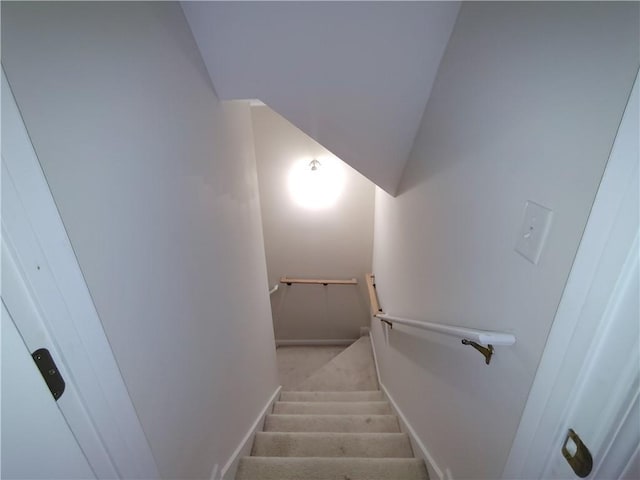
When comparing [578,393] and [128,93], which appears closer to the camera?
[578,393]

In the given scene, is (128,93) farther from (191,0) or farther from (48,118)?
(191,0)

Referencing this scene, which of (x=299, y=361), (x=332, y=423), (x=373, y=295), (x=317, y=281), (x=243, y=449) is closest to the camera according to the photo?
(x=243, y=449)

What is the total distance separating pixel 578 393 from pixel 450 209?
69 cm

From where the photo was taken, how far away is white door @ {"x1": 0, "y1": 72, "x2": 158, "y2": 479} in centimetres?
45

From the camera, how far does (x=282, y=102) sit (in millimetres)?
1371

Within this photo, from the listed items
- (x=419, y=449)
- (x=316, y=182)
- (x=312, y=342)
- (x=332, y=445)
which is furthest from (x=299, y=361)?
(x=419, y=449)

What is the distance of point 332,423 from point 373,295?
4.63 ft

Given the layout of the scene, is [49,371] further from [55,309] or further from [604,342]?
[604,342]

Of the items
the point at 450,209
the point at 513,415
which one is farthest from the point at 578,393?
the point at 450,209

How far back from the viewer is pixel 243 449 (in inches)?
61.5

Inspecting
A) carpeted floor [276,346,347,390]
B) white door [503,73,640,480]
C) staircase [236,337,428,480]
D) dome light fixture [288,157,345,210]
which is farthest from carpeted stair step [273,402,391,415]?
dome light fixture [288,157,345,210]

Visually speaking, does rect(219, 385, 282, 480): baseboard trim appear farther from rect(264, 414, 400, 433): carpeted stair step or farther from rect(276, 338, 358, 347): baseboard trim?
rect(276, 338, 358, 347): baseboard trim

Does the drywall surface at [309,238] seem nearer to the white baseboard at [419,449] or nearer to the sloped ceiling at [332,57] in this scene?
the sloped ceiling at [332,57]

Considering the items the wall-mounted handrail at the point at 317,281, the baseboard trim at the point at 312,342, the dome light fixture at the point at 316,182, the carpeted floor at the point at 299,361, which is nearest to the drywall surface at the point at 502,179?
the dome light fixture at the point at 316,182
